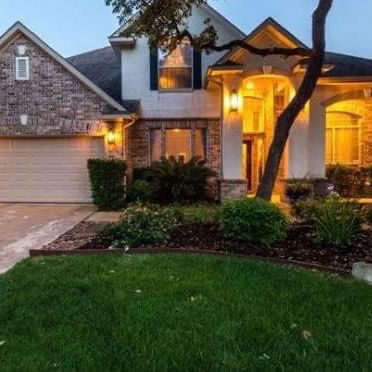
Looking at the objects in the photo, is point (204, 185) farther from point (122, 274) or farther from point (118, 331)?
point (118, 331)

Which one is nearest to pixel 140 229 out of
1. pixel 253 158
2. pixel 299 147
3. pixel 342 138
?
pixel 299 147

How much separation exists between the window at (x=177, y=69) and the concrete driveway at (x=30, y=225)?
498 centimetres

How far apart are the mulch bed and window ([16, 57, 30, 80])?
8.40 m

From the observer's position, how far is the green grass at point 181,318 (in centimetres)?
370

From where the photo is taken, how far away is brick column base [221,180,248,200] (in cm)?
1459

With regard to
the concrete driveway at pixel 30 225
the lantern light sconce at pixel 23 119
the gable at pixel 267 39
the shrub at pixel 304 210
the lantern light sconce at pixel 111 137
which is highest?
the gable at pixel 267 39

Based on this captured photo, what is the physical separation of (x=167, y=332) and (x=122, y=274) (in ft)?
6.23

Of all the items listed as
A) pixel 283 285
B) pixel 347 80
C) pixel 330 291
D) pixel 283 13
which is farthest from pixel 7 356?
pixel 283 13

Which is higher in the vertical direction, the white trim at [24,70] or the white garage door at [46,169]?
the white trim at [24,70]

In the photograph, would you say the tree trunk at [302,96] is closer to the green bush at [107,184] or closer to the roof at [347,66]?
the roof at [347,66]

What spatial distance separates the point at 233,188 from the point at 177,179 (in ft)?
5.62

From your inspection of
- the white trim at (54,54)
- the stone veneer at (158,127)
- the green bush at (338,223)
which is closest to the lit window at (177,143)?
the stone veneer at (158,127)

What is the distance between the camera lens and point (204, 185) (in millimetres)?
15195

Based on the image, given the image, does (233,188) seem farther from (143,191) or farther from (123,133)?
(123,133)
